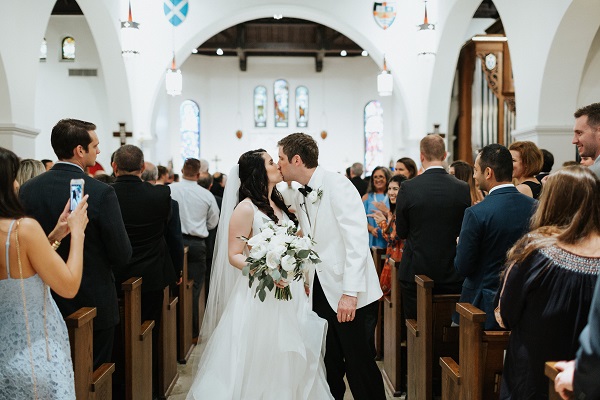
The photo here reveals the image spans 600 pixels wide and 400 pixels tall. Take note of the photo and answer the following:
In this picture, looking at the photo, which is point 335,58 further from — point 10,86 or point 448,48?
point 10,86

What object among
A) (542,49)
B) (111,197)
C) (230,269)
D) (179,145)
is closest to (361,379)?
(230,269)

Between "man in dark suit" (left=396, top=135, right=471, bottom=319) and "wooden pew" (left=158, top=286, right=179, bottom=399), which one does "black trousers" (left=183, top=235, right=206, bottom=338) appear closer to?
"wooden pew" (left=158, top=286, right=179, bottom=399)

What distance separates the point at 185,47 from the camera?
533 inches

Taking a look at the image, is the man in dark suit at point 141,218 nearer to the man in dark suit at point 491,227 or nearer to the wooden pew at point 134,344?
the wooden pew at point 134,344

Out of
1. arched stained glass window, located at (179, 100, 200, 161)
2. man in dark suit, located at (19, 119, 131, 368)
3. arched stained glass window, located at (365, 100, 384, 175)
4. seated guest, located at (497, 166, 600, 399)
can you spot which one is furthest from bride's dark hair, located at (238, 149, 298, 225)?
arched stained glass window, located at (365, 100, 384, 175)

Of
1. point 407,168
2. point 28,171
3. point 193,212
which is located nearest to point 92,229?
point 28,171

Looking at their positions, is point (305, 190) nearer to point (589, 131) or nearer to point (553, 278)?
point (589, 131)

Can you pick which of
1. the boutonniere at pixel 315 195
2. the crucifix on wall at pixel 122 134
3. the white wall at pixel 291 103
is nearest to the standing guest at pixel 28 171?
the boutonniere at pixel 315 195

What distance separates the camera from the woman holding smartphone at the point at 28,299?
2.32 metres

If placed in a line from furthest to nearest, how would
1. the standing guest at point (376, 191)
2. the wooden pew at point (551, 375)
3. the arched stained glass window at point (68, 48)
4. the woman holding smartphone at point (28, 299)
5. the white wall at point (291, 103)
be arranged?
the white wall at point (291, 103), the arched stained glass window at point (68, 48), the standing guest at point (376, 191), the woman holding smartphone at point (28, 299), the wooden pew at point (551, 375)

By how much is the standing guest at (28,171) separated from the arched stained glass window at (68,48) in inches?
491

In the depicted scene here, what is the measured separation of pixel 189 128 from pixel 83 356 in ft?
62.5

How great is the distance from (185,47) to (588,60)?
8.46 metres

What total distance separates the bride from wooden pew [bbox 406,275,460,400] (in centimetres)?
69
